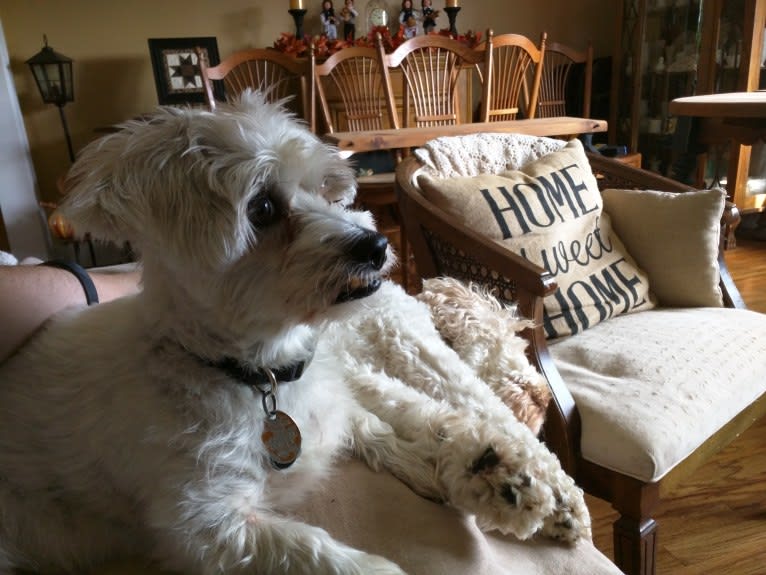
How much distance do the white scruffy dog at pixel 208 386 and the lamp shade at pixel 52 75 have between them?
3248mm

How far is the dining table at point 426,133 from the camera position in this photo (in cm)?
226

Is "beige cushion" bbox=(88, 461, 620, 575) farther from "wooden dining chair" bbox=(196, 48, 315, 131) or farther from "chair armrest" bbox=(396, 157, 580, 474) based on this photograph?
"wooden dining chair" bbox=(196, 48, 315, 131)

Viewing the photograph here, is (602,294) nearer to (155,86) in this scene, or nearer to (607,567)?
(607,567)

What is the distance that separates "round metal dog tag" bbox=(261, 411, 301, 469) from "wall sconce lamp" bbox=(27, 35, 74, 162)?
349 centimetres

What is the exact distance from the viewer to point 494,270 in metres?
1.47

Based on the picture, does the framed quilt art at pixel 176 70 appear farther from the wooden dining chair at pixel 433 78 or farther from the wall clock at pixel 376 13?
the wooden dining chair at pixel 433 78

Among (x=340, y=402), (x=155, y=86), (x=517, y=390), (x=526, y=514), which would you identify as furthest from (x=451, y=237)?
(x=155, y=86)

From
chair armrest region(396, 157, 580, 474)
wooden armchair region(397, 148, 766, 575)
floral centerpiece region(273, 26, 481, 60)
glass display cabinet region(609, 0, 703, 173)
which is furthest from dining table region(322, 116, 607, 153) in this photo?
glass display cabinet region(609, 0, 703, 173)

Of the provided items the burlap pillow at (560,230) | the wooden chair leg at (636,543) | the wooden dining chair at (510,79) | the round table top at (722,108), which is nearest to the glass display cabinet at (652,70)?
the wooden dining chair at (510,79)

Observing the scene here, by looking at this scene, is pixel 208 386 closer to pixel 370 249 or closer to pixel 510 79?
A: pixel 370 249

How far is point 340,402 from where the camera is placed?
959 mm

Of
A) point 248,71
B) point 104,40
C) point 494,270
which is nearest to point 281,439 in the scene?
point 494,270

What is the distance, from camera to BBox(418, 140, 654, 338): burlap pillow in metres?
1.67

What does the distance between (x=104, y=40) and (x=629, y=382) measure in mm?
4128
